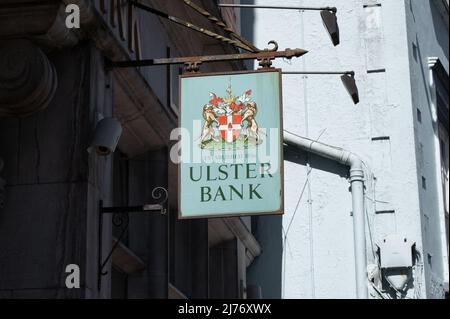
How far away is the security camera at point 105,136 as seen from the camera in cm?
1284

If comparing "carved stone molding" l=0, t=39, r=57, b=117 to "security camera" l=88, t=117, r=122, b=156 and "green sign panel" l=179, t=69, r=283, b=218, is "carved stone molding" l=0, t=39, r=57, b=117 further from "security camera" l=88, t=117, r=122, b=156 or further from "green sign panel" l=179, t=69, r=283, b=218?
"green sign panel" l=179, t=69, r=283, b=218

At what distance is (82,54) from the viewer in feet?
44.1

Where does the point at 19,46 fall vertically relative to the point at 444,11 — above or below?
below

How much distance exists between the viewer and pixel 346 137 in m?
24.9

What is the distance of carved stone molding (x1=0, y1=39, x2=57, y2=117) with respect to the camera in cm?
1255

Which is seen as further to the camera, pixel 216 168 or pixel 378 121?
pixel 378 121

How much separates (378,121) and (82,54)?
40.1 ft

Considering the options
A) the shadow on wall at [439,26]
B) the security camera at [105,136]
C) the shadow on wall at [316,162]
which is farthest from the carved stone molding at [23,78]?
the shadow on wall at [439,26]

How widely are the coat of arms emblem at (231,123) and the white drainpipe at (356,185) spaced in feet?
35.2

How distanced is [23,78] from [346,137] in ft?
43.0

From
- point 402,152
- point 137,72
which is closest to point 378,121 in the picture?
point 402,152
